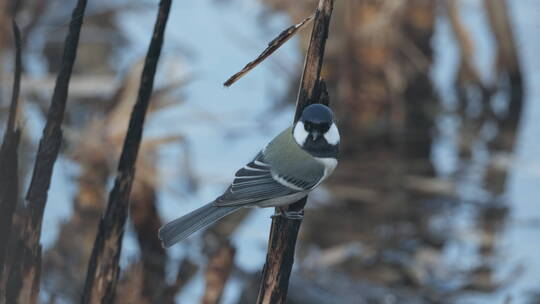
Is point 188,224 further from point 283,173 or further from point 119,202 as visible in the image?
point 283,173

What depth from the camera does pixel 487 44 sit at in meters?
7.22

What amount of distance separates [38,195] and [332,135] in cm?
88

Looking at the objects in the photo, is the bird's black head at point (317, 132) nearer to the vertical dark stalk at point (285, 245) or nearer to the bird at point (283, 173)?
the bird at point (283, 173)

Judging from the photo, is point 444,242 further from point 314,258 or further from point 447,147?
point 447,147

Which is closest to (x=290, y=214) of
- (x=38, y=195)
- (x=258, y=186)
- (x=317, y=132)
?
(x=317, y=132)

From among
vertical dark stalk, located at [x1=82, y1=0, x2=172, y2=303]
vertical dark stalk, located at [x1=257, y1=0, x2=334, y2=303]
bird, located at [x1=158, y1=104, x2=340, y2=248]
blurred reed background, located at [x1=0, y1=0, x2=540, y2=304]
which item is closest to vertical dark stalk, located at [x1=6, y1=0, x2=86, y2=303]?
vertical dark stalk, located at [x1=82, y1=0, x2=172, y2=303]

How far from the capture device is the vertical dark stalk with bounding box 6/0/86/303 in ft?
6.73

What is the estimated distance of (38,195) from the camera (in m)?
2.04

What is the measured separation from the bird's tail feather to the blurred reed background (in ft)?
2.06

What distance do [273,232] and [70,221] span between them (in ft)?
8.49

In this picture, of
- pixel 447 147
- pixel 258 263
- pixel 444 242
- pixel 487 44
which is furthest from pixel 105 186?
pixel 487 44

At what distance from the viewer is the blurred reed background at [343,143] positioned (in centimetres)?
429

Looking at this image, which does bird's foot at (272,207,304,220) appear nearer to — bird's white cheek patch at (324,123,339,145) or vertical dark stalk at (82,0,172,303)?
bird's white cheek patch at (324,123,339,145)

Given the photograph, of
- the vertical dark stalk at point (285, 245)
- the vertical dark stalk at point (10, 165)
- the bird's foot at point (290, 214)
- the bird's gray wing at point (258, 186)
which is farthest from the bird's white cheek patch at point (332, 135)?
Result: the vertical dark stalk at point (10, 165)
